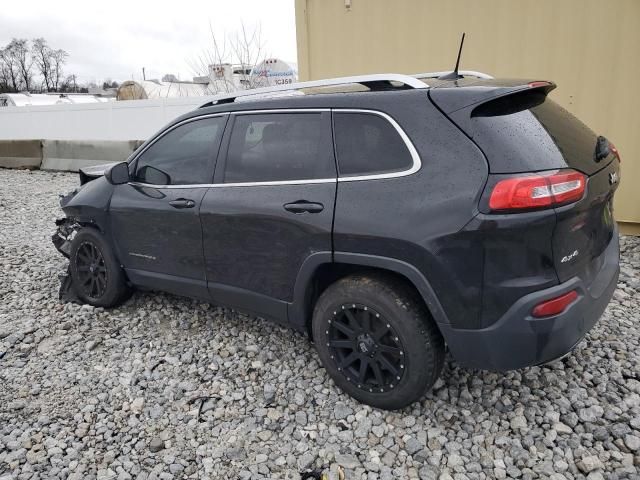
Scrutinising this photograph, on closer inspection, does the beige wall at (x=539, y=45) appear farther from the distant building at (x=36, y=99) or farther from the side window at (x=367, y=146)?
the distant building at (x=36, y=99)

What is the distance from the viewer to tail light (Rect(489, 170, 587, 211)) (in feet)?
7.19

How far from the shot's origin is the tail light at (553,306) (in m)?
2.28

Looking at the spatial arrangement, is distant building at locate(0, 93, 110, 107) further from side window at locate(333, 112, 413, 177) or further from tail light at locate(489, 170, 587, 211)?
tail light at locate(489, 170, 587, 211)

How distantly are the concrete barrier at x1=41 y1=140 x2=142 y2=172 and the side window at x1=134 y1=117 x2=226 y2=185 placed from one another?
24.1 feet

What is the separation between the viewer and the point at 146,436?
2.79m

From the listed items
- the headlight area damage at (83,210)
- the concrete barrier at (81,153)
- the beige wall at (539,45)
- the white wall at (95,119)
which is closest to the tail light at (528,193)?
the headlight area damage at (83,210)

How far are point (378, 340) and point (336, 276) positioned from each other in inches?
18.9

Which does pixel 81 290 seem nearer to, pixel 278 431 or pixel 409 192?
pixel 278 431

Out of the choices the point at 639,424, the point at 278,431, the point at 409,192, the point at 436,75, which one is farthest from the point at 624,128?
the point at 278,431

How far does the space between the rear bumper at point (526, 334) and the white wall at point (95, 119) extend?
8.68 meters

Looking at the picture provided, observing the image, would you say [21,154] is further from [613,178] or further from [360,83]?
[613,178]

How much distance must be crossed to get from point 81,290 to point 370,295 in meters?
2.94

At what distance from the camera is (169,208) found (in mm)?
3516

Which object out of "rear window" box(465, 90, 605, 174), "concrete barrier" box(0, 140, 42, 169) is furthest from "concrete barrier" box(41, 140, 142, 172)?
"rear window" box(465, 90, 605, 174)
